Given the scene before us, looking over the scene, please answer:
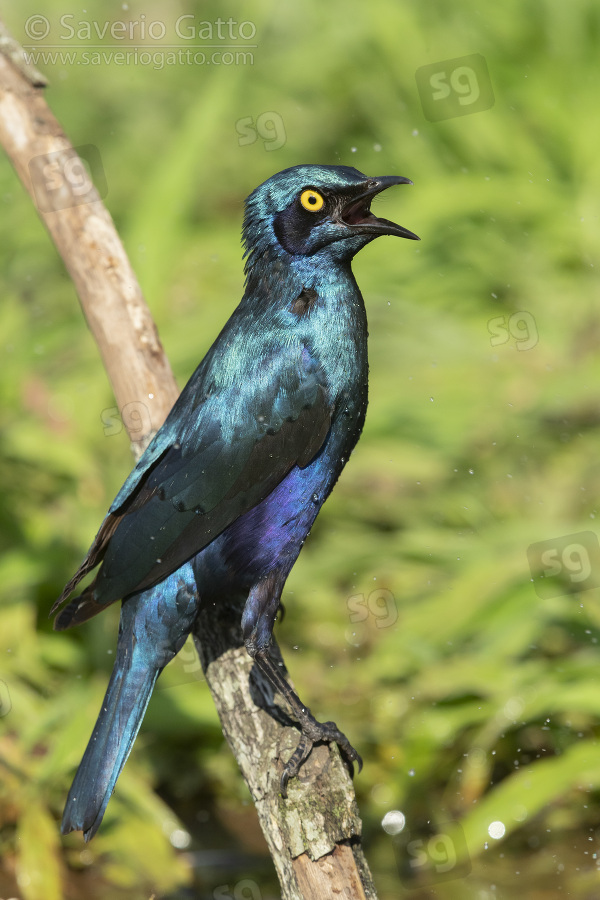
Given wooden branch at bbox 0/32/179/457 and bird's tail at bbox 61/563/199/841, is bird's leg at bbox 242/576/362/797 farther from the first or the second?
wooden branch at bbox 0/32/179/457

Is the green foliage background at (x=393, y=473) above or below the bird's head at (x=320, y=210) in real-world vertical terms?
Result: below

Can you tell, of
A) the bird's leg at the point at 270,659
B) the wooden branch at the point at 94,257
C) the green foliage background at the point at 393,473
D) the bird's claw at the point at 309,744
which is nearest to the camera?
the bird's claw at the point at 309,744

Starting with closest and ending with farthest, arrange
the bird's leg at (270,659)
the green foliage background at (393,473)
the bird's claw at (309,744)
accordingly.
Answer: the bird's claw at (309,744) → the bird's leg at (270,659) → the green foliage background at (393,473)

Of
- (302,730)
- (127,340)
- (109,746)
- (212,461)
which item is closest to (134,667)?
(109,746)

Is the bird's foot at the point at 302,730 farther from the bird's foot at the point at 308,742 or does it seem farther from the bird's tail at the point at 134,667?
the bird's tail at the point at 134,667

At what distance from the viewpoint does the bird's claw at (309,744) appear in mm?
2275

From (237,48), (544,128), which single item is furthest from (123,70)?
(544,128)

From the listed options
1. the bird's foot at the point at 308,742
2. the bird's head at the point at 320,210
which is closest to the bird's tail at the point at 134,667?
the bird's foot at the point at 308,742

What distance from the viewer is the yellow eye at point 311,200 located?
2393 mm

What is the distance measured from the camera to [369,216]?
2.48 meters

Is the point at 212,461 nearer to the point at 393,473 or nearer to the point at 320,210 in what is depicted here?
the point at 320,210

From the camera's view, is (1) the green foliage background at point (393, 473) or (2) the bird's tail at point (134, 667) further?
(1) the green foliage background at point (393, 473)

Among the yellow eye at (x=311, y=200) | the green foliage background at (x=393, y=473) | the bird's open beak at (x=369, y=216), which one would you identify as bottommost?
the green foliage background at (x=393, y=473)

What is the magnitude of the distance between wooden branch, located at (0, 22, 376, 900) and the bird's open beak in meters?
0.74
